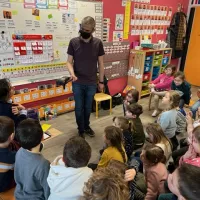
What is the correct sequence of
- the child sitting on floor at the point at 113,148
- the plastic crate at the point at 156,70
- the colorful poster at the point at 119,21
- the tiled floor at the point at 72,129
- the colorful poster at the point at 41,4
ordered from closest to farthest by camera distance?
the child sitting on floor at the point at 113,148, the tiled floor at the point at 72,129, the colorful poster at the point at 41,4, the colorful poster at the point at 119,21, the plastic crate at the point at 156,70

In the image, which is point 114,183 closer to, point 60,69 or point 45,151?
point 45,151

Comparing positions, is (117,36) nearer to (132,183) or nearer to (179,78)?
(179,78)

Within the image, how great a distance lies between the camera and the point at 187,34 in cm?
555

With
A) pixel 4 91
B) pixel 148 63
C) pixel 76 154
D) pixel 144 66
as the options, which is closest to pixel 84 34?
pixel 4 91

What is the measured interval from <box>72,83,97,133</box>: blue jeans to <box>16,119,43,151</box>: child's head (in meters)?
1.26

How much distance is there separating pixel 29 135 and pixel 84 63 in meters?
1.39

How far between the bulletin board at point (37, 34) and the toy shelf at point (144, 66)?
1.25m

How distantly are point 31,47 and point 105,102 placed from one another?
163 cm

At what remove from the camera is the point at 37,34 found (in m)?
2.88

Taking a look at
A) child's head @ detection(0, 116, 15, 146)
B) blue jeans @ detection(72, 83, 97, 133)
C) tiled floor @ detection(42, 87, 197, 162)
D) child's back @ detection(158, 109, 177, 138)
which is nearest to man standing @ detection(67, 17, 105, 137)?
blue jeans @ detection(72, 83, 97, 133)

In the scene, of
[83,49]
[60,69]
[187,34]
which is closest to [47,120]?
[60,69]

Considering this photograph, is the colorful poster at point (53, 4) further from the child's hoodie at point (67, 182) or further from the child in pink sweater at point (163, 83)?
the child's hoodie at point (67, 182)

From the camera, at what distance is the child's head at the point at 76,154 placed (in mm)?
1140

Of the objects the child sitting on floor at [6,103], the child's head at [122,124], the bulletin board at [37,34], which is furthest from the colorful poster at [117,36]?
the child sitting on floor at [6,103]
